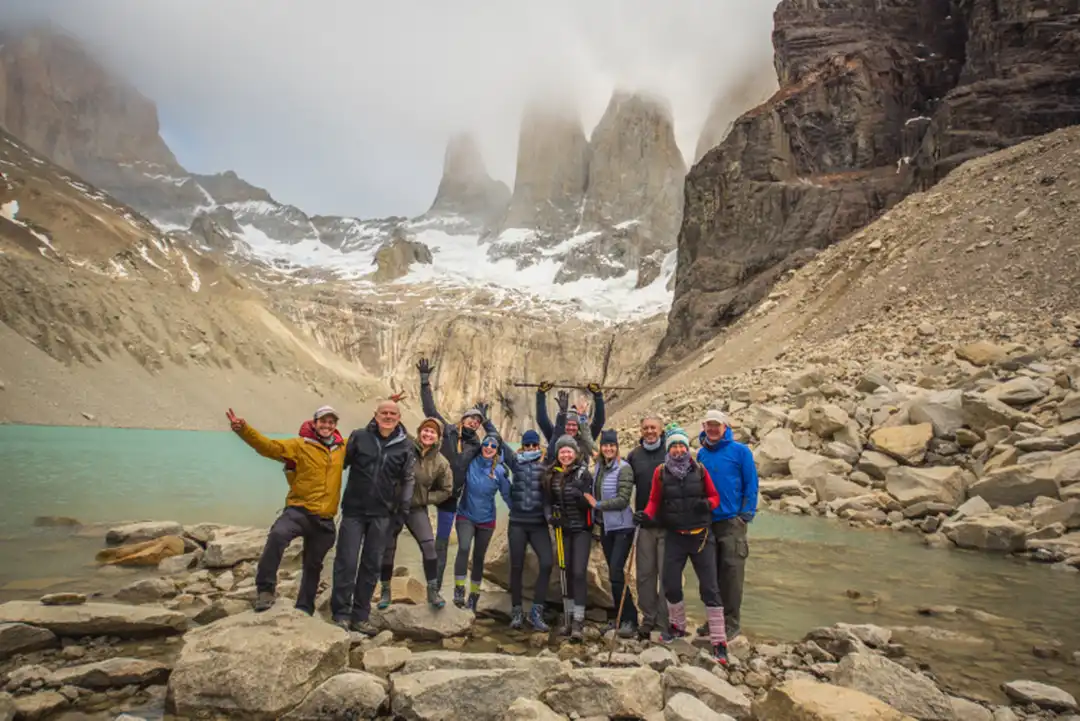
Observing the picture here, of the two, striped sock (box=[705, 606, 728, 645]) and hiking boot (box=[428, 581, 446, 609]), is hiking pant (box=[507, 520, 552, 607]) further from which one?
Result: striped sock (box=[705, 606, 728, 645])

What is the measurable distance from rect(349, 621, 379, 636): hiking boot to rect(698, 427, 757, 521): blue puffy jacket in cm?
327

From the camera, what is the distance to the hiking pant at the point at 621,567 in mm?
6359

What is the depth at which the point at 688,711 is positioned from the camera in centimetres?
390

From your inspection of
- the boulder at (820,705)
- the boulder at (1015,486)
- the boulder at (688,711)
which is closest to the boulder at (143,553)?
the boulder at (688,711)

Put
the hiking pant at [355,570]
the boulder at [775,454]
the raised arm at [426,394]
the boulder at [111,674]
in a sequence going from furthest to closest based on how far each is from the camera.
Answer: the boulder at [775,454] < the raised arm at [426,394] < the hiking pant at [355,570] < the boulder at [111,674]

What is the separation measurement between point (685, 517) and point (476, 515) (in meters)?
2.30

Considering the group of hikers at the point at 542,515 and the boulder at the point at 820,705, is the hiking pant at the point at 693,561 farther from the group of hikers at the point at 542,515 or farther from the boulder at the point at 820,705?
the boulder at the point at 820,705

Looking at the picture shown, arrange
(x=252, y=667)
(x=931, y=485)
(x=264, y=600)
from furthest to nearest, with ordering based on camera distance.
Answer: (x=931, y=485)
(x=264, y=600)
(x=252, y=667)

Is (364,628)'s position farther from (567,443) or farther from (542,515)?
(567,443)

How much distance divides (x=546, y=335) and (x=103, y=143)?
167m

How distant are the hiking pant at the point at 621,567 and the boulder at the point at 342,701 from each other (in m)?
2.82

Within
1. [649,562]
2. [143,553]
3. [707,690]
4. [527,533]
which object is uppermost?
[527,533]

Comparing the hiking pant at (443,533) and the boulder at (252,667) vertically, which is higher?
the hiking pant at (443,533)

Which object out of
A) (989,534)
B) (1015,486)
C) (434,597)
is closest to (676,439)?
(434,597)
